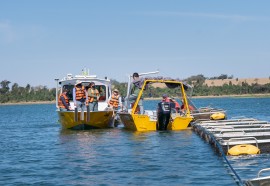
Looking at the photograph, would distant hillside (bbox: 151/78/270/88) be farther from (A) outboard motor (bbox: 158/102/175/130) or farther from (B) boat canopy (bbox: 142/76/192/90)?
(A) outboard motor (bbox: 158/102/175/130)

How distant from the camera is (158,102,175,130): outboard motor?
23.1 meters

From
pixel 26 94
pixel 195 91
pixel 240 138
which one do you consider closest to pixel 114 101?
pixel 240 138

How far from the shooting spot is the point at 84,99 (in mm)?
25156

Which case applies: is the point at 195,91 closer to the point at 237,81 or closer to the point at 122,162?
the point at 237,81

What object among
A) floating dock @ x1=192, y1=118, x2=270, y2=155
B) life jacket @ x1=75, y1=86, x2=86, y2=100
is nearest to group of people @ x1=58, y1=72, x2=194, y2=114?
life jacket @ x1=75, y1=86, x2=86, y2=100

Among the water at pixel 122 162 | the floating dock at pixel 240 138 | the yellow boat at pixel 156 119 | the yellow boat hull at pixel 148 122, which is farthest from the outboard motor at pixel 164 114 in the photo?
the floating dock at pixel 240 138

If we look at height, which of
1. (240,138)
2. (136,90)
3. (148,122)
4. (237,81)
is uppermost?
(237,81)

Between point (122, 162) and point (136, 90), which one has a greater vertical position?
point (136, 90)

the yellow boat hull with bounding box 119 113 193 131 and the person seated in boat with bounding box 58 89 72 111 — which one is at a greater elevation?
the person seated in boat with bounding box 58 89 72 111

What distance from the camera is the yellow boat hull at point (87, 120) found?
25427 millimetres

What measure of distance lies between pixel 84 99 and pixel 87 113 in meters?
0.62

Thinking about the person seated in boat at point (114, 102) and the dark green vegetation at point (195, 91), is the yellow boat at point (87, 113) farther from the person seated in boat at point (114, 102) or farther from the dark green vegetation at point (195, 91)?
the dark green vegetation at point (195, 91)

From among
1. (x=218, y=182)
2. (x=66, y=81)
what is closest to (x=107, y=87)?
(x=66, y=81)

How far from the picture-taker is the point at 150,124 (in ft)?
78.9
